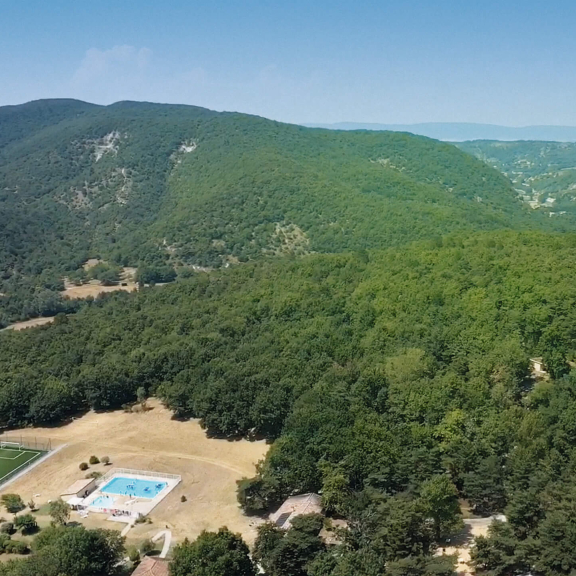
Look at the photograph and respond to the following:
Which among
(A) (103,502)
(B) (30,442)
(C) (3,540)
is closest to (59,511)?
(C) (3,540)

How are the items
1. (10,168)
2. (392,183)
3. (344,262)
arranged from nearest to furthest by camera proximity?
(344,262) < (392,183) < (10,168)

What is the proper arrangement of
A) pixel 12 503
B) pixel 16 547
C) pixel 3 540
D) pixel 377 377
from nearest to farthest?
pixel 16 547 → pixel 3 540 → pixel 12 503 → pixel 377 377

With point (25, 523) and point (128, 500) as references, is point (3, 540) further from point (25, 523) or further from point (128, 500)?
point (128, 500)

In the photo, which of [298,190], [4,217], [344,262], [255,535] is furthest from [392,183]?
[255,535]

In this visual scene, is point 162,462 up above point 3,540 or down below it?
below

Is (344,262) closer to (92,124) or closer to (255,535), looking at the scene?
(255,535)

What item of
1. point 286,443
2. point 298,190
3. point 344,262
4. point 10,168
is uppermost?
point 10,168

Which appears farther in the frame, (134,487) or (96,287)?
(96,287)

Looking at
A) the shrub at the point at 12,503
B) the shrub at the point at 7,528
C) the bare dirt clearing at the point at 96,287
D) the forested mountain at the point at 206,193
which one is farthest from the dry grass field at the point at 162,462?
the bare dirt clearing at the point at 96,287
